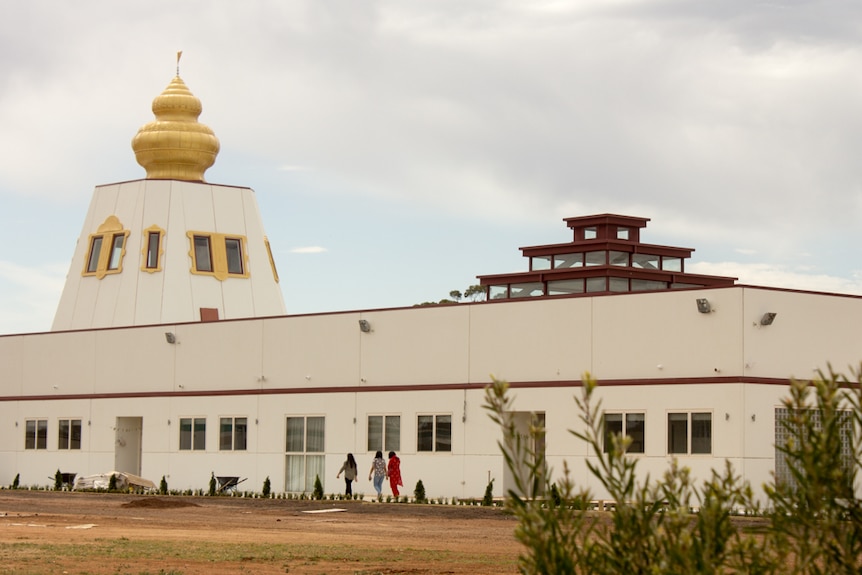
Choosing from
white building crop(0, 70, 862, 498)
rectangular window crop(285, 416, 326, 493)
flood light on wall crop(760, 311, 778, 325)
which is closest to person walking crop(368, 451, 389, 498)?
white building crop(0, 70, 862, 498)

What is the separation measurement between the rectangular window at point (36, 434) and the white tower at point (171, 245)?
4698 millimetres

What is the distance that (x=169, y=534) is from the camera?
27.4 m

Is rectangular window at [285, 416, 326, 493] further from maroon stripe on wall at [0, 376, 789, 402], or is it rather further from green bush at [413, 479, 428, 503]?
green bush at [413, 479, 428, 503]

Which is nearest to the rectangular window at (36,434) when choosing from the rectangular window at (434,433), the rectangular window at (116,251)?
the rectangular window at (116,251)

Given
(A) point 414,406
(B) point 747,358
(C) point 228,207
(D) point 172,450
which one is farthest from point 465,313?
(C) point 228,207

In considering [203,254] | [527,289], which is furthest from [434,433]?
[203,254]

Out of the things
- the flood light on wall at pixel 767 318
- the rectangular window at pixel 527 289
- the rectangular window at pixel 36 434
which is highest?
the rectangular window at pixel 527 289

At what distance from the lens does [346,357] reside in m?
42.6

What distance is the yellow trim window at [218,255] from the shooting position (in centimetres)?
5522

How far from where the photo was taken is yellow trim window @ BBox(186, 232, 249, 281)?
55.2 m

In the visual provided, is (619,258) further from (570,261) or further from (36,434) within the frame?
(36,434)

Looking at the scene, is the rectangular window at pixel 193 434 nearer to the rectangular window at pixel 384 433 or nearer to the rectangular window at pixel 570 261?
the rectangular window at pixel 384 433

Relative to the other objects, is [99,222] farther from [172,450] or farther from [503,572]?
[503,572]

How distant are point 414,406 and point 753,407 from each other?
34.4ft
